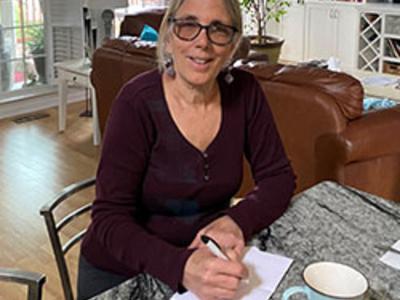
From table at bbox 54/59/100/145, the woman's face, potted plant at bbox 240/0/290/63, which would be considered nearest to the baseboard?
table at bbox 54/59/100/145

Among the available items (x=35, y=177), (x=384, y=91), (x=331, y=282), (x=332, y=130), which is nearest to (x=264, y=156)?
(x=331, y=282)

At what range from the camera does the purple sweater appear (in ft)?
4.47

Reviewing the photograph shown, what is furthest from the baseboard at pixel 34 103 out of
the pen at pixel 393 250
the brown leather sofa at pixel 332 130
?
the pen at pixel 393 250

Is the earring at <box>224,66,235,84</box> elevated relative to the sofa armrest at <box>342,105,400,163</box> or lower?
elevated

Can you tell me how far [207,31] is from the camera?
1406mm

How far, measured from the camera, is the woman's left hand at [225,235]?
1263 millimetres

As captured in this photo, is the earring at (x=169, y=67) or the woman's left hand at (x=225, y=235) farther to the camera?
the earring at (x=169, y=67)

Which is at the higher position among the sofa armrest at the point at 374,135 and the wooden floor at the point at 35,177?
the sofa armrest at the point at 374,135

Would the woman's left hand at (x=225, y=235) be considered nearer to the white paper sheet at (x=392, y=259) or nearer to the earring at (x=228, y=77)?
the white paper sheet at (x=392, y=259)

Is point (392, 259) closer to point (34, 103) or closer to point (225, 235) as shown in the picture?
point (225, 235)

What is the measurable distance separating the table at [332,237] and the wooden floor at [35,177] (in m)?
1.41

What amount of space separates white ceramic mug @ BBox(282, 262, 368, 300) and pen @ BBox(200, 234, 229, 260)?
144 millimetres

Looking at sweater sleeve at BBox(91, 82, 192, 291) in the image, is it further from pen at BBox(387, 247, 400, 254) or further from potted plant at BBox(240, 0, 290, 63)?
potted plant at BBox(240, 0, 290, 63)

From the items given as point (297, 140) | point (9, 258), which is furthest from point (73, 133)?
point (297, 140)
